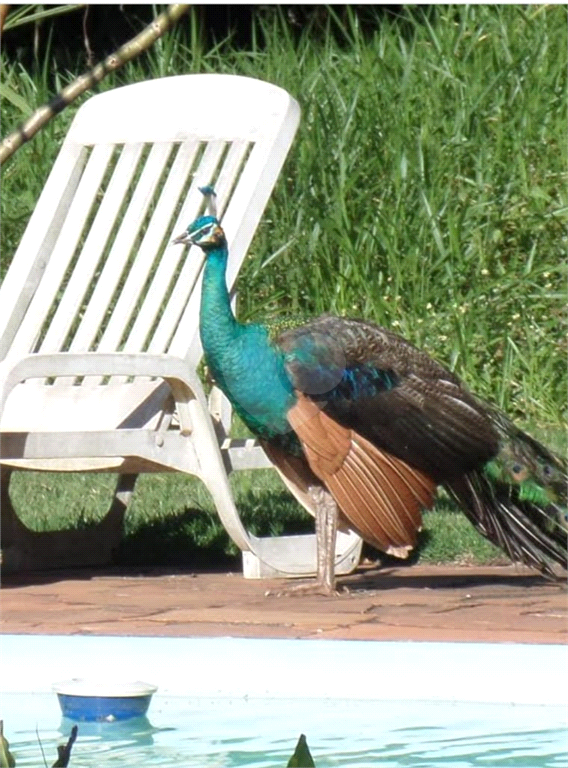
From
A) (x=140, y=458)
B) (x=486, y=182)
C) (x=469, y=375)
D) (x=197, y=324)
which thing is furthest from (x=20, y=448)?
Result: (x=486, y=182)

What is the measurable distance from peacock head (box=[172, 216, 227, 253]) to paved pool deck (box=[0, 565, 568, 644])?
953mm

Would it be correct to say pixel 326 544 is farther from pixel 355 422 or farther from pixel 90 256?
pixel 90 256

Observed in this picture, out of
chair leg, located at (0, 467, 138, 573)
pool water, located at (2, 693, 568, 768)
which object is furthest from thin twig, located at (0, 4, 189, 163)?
chair leg, located at (0, 467, 138, 573)

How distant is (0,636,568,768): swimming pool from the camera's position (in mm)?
3494

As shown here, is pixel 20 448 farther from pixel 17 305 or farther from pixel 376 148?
pixel 376 148

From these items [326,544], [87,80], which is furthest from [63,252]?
[87,80]

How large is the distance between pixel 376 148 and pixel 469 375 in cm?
133

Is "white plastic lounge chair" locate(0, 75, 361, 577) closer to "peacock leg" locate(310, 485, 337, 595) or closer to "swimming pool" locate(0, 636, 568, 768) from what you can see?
"peacock leg" locate(310, 485, 337, 595)

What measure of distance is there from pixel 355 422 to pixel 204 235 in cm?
68

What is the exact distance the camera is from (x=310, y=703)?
3.62m

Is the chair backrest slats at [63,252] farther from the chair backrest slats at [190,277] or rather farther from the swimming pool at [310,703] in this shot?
the swimming pool at [310,703]

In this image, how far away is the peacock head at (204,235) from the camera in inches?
189

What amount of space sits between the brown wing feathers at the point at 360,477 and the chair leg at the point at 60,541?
3.26ft

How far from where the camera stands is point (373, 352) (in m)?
4.70
